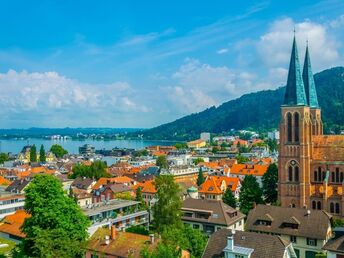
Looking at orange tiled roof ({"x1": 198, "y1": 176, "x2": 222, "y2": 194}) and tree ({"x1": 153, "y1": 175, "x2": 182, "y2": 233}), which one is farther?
orange tiled roof ({"x1": 198, "y1": 176, "x2": 222, "y2": 194})

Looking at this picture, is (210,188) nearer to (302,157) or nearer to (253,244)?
(302,157)

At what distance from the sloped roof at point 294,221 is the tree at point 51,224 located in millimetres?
23187

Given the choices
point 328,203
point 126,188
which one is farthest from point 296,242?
point 126,188

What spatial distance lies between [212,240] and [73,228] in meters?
14.4

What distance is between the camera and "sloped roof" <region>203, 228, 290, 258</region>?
132ft

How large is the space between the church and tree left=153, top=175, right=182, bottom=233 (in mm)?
26603

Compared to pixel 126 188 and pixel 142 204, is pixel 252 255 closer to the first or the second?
pixel 142 204

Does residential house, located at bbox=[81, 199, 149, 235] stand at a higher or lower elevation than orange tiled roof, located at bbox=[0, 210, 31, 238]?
higher

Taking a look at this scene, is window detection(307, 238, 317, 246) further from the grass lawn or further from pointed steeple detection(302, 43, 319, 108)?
the grass lawn

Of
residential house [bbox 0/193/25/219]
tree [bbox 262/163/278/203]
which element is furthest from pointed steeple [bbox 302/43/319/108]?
residential house [bbox 0/193/25/219]

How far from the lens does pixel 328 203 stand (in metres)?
67.2

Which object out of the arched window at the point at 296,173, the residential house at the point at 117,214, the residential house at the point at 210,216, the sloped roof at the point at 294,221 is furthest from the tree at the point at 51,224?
the arched window at the point at 296,173

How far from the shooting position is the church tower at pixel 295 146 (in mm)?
71000

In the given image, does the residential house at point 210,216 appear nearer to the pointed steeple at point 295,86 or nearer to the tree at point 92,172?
the pointed steeple at point 295,86
